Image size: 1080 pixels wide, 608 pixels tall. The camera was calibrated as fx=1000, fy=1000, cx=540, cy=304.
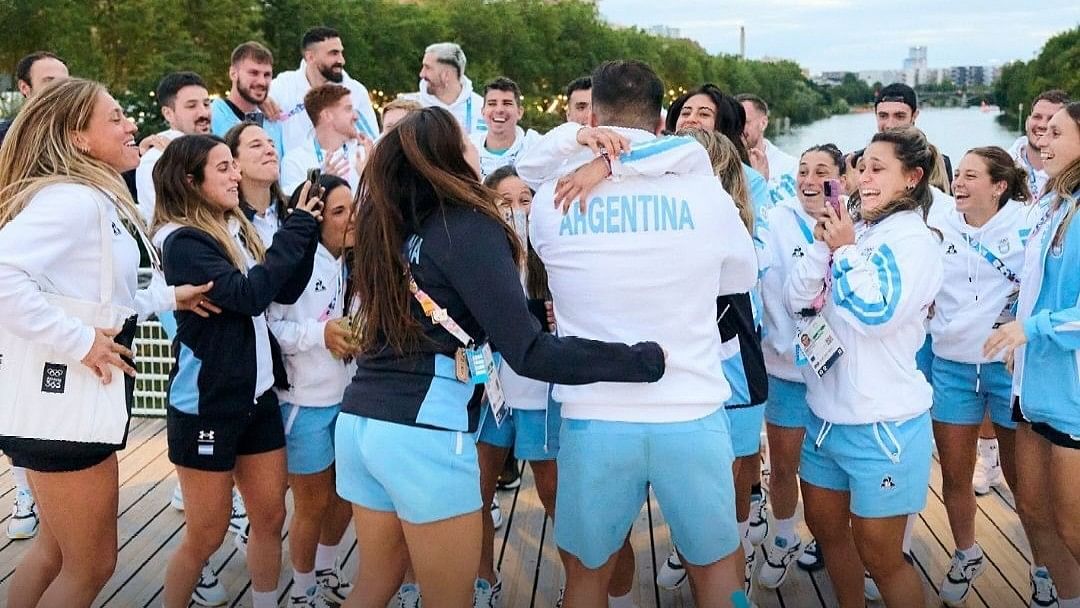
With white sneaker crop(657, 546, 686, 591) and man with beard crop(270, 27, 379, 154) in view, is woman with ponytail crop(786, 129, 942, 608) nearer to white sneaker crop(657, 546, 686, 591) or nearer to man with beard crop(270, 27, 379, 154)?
white sneaker crop(657, 546, 686, 591)

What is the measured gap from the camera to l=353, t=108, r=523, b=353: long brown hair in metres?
2.42

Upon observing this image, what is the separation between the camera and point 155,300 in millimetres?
2965

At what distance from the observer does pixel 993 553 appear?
13.7 ft

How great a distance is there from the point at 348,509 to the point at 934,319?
7.82 ft

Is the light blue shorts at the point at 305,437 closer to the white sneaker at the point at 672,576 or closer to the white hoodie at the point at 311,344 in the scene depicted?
the white hoodie at the point at 311,344

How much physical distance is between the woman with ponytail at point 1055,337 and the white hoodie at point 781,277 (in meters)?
0.77

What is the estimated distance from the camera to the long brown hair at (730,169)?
334cm

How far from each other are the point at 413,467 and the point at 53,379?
1043mm

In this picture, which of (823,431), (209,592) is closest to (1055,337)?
(823,431)

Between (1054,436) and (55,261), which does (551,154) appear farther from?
(1054,436)

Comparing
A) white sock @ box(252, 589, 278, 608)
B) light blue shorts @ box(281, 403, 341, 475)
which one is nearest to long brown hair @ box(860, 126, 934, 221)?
light blue shorts @ box(281, 403, 341, 475)

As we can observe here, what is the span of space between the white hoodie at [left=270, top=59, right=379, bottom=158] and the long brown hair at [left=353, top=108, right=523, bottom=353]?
10.8 ft

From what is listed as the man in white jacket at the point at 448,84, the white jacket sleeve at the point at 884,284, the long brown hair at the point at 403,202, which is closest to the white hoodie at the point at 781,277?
the white jacket sleeve at the point at 884,284

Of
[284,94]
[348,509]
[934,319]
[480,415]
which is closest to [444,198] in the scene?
[480,415]
